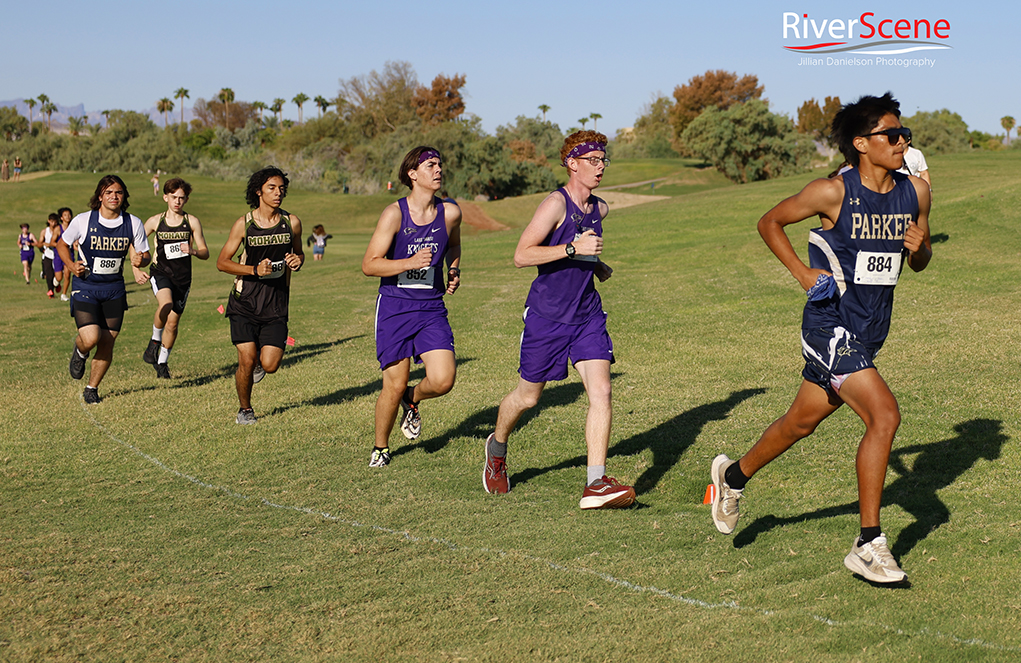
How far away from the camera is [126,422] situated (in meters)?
8.73

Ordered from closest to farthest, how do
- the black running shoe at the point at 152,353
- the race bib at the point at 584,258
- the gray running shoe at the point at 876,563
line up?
the gray running shoe at the point at 876,563 → the race bib at the point at 584,258 → the black running shoe at the point at 152,353

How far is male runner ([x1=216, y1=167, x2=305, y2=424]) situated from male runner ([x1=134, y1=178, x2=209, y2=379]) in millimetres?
2537

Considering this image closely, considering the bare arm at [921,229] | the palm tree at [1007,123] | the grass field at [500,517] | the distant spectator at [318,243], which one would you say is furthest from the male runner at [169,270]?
the palm tree at [1007,123]

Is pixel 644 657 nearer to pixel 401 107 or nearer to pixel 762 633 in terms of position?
pixel 762 633

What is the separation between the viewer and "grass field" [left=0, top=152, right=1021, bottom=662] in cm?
410

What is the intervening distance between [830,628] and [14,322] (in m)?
16.4

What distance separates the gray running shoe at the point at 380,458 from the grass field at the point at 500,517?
0.37 feet

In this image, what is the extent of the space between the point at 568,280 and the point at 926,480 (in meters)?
2.66

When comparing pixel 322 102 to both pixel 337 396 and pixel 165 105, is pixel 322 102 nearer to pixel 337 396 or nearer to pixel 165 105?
pixel 165 105

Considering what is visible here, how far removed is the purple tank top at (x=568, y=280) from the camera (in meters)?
5.89

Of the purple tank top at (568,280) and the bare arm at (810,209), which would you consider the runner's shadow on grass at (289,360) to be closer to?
the purple tank top at (568,280)

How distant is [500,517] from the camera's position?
5.77 metres

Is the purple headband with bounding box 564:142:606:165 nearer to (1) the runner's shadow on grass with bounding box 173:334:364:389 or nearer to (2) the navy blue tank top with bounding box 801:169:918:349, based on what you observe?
(2) the navy blue tank top with bounding box 801:169:918:349

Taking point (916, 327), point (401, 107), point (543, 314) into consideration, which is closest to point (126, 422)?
point (543, 314)
